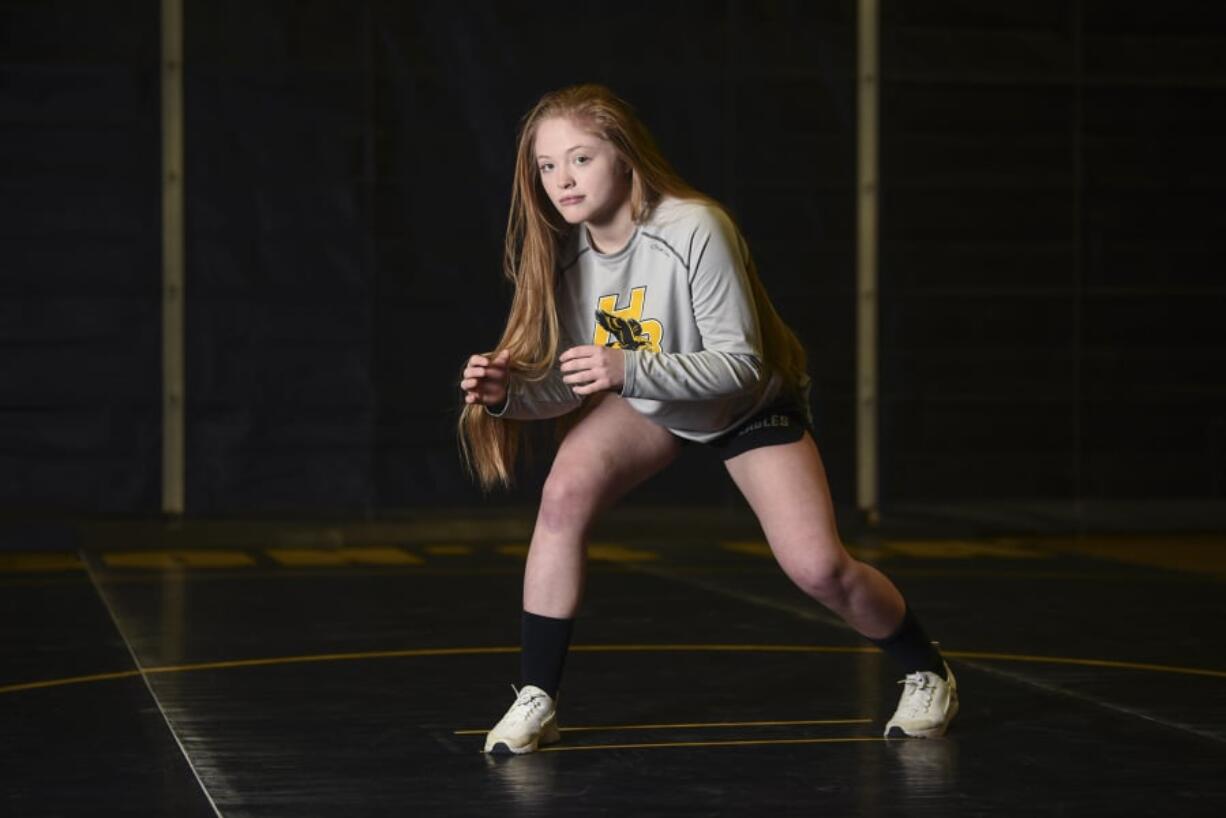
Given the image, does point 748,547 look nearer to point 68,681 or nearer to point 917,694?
point 68,681

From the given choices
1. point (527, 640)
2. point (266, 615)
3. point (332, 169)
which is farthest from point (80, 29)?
point (527, 640)

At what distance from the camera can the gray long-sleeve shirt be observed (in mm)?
4199

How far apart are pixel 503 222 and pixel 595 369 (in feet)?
22.8

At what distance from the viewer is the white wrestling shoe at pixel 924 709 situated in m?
4.61

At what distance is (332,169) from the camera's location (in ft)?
34.8

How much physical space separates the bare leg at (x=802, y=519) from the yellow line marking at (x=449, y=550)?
5.57m

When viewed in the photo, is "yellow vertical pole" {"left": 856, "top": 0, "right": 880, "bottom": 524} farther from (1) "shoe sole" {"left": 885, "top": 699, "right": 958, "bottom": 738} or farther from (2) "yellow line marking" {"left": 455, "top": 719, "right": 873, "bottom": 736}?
(1) "shoe sole" {"left": 885, "top": 699, "right": 958, "bottom": 738}

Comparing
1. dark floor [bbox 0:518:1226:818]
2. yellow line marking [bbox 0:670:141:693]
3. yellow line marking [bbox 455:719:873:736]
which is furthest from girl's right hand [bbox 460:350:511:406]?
yellow line marking [bbox 0:670:141:693]

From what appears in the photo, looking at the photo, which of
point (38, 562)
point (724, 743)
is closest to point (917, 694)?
point (724, 743)

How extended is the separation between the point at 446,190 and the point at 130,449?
2.00 meters

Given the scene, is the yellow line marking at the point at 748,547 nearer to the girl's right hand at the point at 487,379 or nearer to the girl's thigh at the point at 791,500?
the girl's thigh at the point at 791,500

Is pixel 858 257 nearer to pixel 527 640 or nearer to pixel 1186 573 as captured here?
pixel 1186 573

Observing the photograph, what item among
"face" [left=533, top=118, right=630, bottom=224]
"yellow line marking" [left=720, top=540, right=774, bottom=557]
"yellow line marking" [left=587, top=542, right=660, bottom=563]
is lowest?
"yellow line marking" [left=587, top=542, right=660, bottom=563]

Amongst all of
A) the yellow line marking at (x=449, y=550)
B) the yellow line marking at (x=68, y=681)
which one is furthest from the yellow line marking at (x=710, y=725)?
the yellow line marking at (x=449, y=550)
